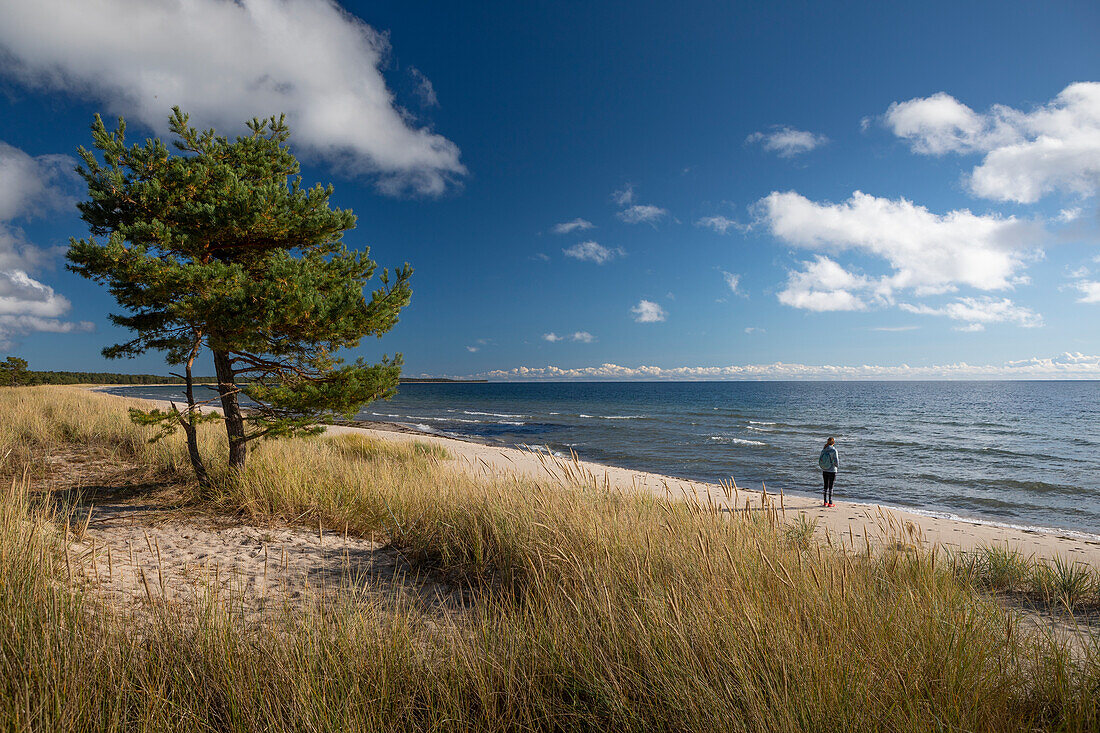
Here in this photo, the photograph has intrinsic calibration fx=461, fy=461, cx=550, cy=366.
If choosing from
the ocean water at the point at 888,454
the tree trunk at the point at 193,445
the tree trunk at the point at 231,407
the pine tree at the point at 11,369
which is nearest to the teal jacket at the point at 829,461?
the ocean water at the point at 888,454

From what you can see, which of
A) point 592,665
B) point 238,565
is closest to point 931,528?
point 592,665

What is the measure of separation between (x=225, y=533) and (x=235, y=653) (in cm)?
405

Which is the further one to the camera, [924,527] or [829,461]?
[829,461]

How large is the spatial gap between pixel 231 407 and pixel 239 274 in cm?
248

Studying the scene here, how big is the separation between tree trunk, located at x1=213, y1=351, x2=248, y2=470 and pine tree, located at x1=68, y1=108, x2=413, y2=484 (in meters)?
0.02

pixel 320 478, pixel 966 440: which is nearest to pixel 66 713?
pixel 320 478

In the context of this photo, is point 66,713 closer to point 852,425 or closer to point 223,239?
point 223,239

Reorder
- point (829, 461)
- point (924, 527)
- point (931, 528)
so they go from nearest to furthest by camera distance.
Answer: point (931, 528) < point (924, 527) < point (829, 461)

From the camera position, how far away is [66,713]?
2104mm

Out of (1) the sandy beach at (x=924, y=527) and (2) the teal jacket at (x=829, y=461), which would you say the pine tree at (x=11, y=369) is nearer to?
(1) the sandy beach at (x=924, y=527)

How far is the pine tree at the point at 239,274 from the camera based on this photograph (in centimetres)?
585

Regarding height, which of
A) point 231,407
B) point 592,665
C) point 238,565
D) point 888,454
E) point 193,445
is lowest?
point 888,454

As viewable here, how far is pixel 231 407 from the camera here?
731 centimetres

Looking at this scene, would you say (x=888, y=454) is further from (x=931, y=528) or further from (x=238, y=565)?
(x=238, y=565)
